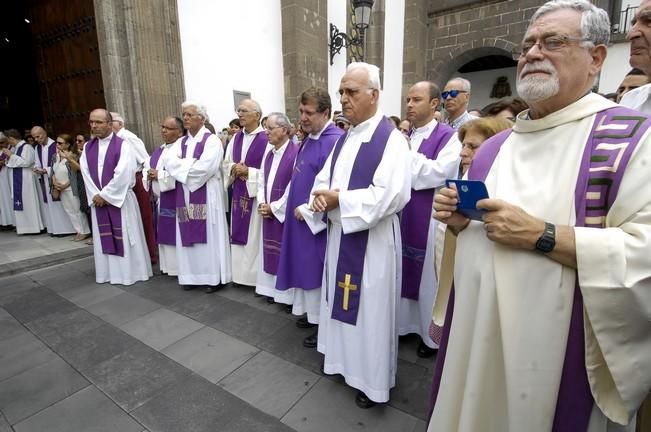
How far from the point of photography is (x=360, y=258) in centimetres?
213

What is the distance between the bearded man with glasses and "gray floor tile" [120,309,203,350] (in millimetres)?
2534

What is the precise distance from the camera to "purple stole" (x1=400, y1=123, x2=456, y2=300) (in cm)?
279

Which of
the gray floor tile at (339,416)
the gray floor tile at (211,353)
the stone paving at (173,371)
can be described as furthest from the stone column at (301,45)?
the gray floor tile at (339,416)

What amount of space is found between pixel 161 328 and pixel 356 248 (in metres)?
2.13

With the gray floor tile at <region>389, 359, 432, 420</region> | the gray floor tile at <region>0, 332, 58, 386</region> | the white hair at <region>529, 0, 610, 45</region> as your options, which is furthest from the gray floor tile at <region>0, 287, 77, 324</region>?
the white hair at <region>529, 0, 610, 45</region>

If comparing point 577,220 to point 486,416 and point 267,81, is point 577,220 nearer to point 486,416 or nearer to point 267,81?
point 486,416

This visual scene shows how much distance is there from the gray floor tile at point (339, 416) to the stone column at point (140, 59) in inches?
186

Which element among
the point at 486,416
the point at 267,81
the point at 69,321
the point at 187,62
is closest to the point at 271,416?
the point at 486,416

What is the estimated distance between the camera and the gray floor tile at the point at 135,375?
7.61 ft

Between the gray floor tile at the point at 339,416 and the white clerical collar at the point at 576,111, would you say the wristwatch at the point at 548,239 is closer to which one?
the white clerical collar at the point at 576,111

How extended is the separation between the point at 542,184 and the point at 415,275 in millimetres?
1805

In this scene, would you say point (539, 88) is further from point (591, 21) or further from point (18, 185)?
point (18, 185)

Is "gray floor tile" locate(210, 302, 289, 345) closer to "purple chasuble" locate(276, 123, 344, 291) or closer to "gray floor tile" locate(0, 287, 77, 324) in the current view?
"purple chasuble" locate(276, 123, 344, 291)

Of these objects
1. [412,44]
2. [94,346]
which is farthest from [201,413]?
[412,44]
